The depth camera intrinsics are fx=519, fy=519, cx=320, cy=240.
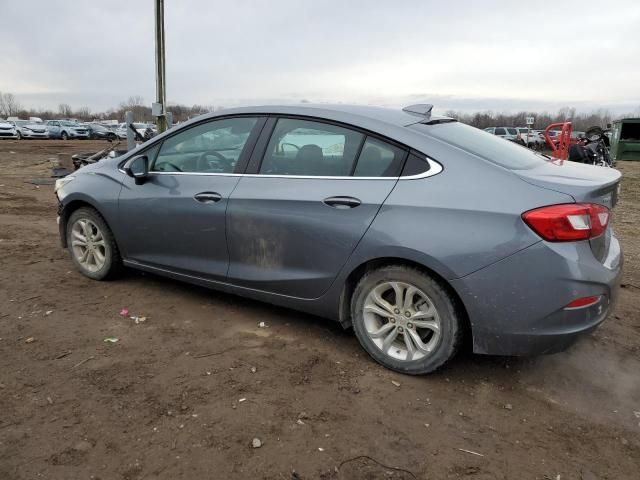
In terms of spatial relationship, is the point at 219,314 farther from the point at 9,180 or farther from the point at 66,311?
the point at 9,180

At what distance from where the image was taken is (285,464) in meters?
2.34

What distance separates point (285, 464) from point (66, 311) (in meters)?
2.46

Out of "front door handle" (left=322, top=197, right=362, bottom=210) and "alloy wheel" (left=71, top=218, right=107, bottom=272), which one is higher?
"front door handle" (left=322, top=197, right=362, bottom=210)

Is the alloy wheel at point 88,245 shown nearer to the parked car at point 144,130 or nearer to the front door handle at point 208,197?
the front door handle at point 208,197

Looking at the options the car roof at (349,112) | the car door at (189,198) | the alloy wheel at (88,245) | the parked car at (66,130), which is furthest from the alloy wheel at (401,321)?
the parked car at (66,130)

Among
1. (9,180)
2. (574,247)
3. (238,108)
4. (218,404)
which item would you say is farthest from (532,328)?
(9,180)

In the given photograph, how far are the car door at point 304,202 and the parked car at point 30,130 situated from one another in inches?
1466

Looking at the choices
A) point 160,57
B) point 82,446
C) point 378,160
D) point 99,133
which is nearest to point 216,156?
point 378,160

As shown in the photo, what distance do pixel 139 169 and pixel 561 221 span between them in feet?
9.94

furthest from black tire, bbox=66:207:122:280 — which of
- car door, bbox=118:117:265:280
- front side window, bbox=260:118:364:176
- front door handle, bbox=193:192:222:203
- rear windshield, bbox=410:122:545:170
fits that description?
rear windshield, bbox=410:122:545:170

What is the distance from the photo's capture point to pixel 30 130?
35656 millimetres

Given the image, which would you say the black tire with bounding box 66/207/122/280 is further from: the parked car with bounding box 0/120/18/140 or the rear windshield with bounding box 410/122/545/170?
the parked car with bounding box 0/120/18/140

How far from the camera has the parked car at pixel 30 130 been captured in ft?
115

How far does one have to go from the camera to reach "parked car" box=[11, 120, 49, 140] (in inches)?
1384
